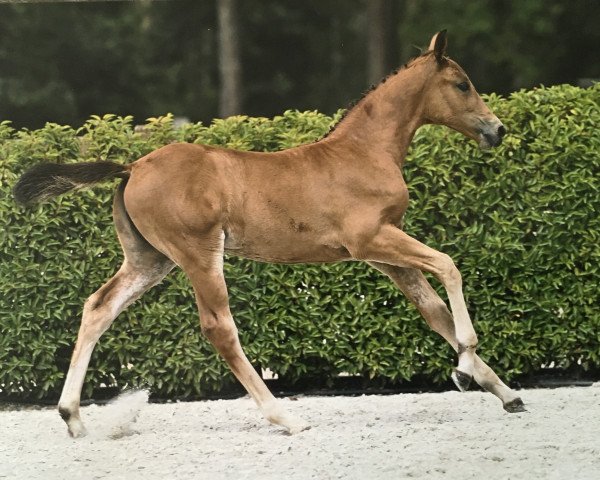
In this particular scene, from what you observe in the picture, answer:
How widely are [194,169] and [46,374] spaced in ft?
5.75

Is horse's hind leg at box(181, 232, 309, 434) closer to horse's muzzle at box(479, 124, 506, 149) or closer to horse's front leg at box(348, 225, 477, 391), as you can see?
horse's front leg at box(348, 225, 477, 391)

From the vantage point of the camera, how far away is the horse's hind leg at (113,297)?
14.2 feet

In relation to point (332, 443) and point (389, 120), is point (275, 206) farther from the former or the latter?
point (332, 443)

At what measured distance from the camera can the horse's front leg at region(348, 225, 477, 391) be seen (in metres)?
4.24

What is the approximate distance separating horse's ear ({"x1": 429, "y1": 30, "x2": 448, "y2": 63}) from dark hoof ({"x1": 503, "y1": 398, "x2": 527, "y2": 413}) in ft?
5.55

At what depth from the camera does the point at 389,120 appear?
4.47 meters

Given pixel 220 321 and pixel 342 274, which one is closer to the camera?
pixel 220 321

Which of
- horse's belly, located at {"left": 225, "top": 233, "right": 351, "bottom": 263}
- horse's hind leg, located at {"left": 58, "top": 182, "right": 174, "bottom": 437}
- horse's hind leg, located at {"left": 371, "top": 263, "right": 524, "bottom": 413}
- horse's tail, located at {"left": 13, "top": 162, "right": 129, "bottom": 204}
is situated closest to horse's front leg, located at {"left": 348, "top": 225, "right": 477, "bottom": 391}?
horse's belly, located at {"left": 225, "top": 233, "right": 351, "bottom": 263}

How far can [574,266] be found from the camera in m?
5.37

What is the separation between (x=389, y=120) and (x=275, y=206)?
2.29 ft

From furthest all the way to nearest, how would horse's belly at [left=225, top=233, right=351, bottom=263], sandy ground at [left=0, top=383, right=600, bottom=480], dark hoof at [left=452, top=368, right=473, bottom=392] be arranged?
horse's belly at [left=225, top=233, right=351, bottom=263] → dark hoof at [left=452, top=368, right=473, bottom=392] → sandy ground at [left=0, top=383, right=600, bottom=480]

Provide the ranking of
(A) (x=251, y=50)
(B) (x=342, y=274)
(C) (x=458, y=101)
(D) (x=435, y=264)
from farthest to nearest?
1. (A) (x=251, y=50)
2. (B) (x=342, y=274)
3. (C) (x=458, y=101)
4. (D) (x=435, y=264)

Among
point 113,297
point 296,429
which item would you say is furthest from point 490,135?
point 113,297

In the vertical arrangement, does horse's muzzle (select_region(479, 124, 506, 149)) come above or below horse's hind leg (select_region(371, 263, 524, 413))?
above
